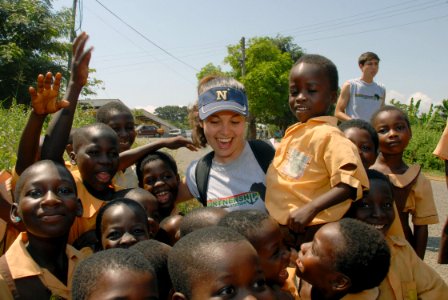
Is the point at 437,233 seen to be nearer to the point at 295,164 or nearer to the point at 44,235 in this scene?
the point at 295,164

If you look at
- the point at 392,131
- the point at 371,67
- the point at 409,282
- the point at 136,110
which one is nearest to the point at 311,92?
the point at 392,131

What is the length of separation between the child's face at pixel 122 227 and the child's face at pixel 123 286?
25.9 inches

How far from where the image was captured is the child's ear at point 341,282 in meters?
2.13

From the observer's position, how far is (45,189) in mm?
2152

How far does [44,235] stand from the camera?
2.12 meters

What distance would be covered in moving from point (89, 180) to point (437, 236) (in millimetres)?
5642

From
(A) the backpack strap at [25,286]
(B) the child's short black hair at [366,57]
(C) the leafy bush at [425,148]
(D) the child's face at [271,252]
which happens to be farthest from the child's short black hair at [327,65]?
(C) the leafy bush at [425,148]

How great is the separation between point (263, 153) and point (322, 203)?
0.57 metres

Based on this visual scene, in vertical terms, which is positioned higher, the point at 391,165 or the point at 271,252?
the point at 391,165

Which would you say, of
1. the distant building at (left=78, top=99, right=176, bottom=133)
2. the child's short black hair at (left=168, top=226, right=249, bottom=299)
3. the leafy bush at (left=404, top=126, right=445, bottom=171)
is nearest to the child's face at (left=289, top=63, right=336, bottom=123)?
the child's short black hair at (left=168, top=226, right=249, bottom=299)

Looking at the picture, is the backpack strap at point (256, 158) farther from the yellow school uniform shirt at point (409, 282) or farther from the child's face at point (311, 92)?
the yellow school uniform shirt at point (409, 282)

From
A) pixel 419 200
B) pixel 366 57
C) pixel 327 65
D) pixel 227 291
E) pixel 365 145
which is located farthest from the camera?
pixel 366 57

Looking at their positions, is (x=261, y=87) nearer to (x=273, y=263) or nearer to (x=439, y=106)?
(x=439, y=106)

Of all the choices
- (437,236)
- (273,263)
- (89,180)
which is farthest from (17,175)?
(437,236)
